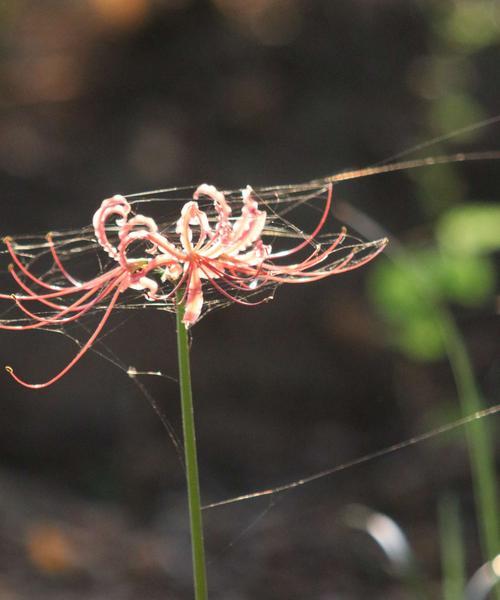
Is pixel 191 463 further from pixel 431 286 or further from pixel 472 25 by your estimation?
pixel 472 25

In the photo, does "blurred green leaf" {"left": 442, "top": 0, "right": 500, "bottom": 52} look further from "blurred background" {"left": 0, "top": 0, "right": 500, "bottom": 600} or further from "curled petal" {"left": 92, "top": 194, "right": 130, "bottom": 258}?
"curled petal" {"left": 92, "top": 194, "right": 130, "bottom": 258}

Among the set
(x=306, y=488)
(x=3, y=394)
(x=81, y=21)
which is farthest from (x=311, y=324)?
(x=81, y=21)

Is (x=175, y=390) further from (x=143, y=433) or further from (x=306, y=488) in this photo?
(x=306, y=488)

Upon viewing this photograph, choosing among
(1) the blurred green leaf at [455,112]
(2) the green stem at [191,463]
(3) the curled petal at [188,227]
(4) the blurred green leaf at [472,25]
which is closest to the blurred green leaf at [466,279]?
(1) the blurred green leaf at [455,112]

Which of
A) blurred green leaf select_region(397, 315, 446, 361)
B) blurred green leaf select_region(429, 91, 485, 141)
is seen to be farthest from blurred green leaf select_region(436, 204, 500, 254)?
blurred green leaf select_region(429, 91, 485, 141)

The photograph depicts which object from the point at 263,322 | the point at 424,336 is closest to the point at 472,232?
the point at 424,336

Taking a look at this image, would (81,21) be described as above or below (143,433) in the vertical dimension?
above
